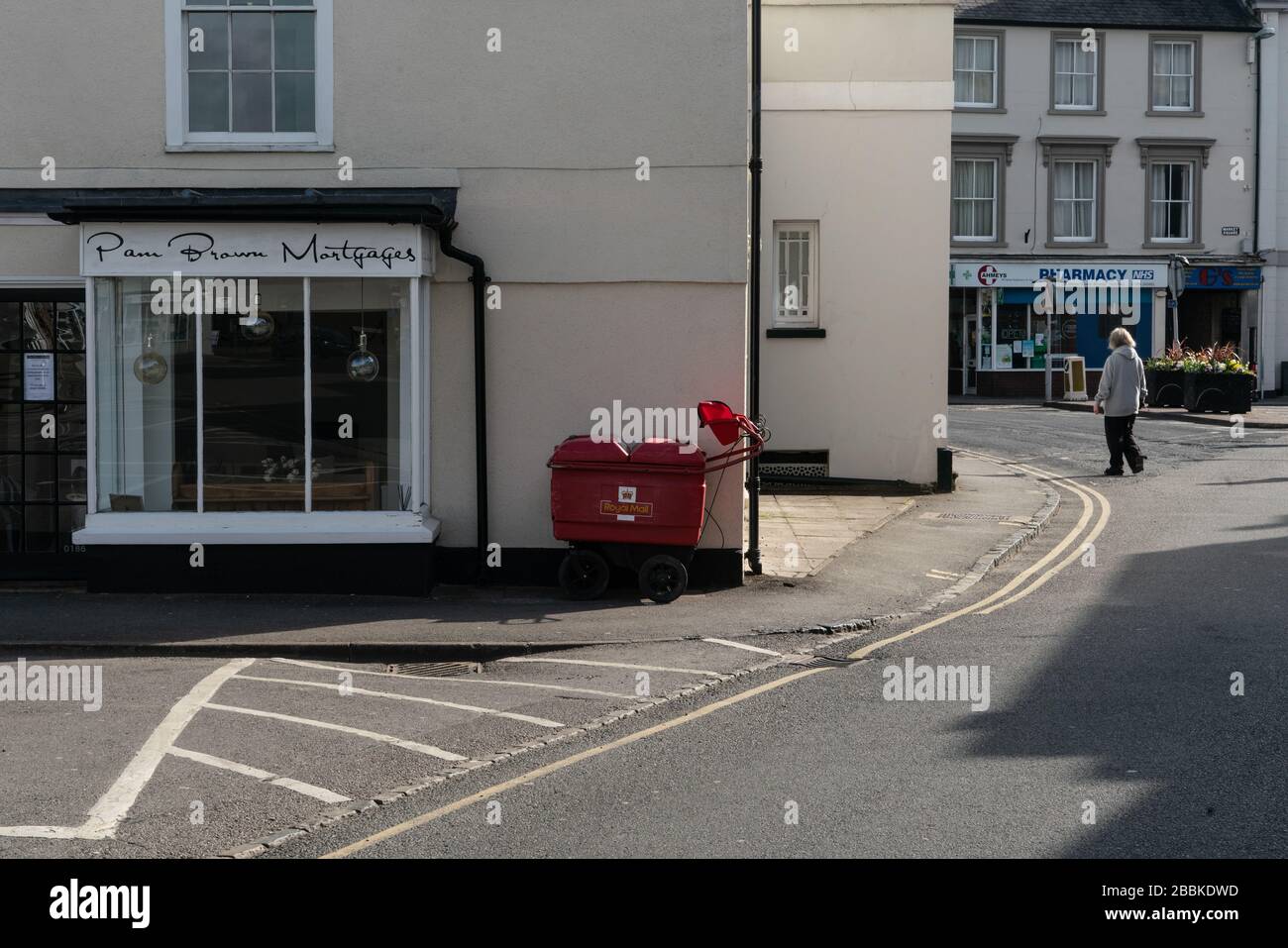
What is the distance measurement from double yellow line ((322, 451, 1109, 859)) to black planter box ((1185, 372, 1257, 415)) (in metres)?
13.2

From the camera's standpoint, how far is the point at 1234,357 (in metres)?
31.3

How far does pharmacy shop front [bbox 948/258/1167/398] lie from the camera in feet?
135

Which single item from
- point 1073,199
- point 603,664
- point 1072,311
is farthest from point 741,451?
point 1073,199

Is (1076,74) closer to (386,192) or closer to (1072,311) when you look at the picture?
(1072,311)

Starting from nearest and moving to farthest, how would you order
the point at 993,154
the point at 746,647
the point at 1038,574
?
the point at 746,647 < the point at 1038,574 < the point at 993,154

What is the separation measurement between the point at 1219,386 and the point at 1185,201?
13.1 meters

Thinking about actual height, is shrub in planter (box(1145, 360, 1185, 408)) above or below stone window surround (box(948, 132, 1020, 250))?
below

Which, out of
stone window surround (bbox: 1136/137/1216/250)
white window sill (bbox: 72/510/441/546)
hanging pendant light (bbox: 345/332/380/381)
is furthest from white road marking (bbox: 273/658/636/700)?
stone window surround (bbox: 1136/137/1216/250)

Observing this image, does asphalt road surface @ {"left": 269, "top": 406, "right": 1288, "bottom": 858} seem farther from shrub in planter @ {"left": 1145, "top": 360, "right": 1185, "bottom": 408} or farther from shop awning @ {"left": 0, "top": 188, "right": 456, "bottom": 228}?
shrub in planter @ {"left": 1145, "top": 360, "right": 1185, "bottom": 408}

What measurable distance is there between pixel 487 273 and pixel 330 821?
22.8ft

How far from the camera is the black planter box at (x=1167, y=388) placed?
32.0 m

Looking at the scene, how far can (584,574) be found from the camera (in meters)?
12.3

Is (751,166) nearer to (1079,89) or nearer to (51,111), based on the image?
(51,111)

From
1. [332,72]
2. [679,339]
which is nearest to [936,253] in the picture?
[679,339]
